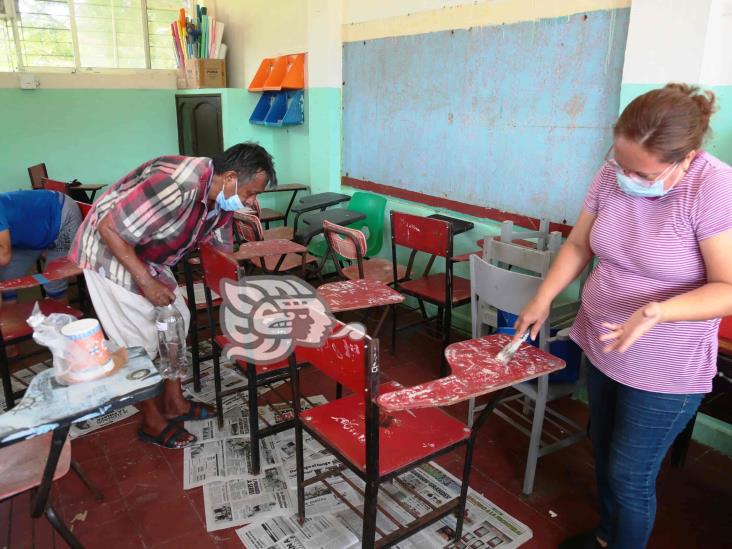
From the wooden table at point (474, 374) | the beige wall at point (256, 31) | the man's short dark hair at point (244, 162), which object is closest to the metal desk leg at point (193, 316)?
the man's short dark hair at point (244, 162)

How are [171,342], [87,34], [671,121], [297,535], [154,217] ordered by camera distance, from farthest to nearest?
[87,34]
[171,342]
[154,217]
[297,535]
[671,121]

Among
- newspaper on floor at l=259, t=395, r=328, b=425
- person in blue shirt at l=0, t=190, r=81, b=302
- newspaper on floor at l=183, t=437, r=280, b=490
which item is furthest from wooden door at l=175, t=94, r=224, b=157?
newspaper on floor at l=183, t=437, r=280, b=490

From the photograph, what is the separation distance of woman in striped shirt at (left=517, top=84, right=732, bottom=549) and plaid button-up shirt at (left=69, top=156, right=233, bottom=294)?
4.15 ft

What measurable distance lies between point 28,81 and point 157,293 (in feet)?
14.9

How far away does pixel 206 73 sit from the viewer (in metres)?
5.55

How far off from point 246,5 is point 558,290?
16.6 ft

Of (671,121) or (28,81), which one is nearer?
(671,121)

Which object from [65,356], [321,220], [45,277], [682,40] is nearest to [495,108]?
[682,40]

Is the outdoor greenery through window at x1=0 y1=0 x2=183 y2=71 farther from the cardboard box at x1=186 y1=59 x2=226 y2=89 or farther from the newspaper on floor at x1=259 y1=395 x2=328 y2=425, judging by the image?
the newspaper on floor at x1=259 y1=395 x2=328 y2=425

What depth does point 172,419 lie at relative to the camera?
241 cm

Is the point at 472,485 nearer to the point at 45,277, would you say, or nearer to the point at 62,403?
the point at 62,403

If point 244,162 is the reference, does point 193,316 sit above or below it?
below

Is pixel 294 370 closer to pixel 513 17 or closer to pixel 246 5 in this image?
pixel 513 17

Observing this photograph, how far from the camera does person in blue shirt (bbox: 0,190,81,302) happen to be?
9.82 feet
